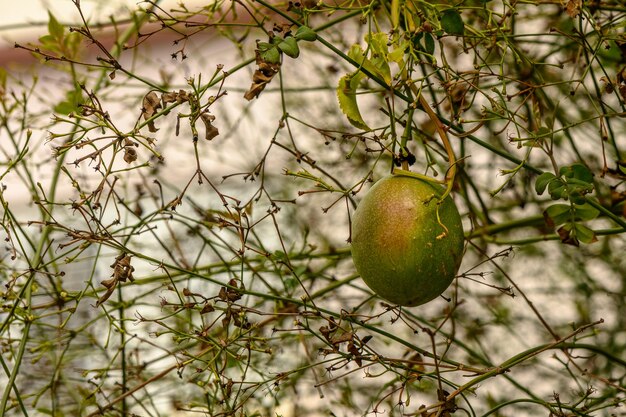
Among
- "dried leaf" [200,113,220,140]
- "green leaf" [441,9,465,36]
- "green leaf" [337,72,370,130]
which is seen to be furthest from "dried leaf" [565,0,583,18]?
"dried leaf" [200,113,220,140]

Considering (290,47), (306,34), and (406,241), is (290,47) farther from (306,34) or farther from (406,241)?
(406,241)

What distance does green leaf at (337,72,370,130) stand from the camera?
835mm

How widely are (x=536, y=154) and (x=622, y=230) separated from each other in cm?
109

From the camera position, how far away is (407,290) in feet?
2.56

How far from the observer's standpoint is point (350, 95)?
0.85 meters

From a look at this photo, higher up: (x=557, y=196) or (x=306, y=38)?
(x=306, y=38)

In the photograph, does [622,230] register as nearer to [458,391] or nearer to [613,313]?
[458,391]

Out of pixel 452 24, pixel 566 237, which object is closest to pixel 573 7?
pixel 452 24

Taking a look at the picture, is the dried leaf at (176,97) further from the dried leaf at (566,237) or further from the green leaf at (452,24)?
the dried leaf at (566,237)

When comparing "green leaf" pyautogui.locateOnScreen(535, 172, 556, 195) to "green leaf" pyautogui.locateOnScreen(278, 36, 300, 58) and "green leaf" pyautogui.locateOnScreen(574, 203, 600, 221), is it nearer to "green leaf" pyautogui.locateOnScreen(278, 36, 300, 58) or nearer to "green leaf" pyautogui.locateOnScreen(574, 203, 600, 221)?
"green leaf" pyautogui.locateOnScreen(574, 203, 600, 221)

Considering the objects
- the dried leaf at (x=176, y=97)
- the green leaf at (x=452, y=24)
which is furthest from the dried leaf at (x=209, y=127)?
the green leaf at (x=452, y=24)

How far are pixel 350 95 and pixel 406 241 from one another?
15 centimetres

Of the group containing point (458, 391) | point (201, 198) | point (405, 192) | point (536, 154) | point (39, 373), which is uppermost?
point (201, 198)

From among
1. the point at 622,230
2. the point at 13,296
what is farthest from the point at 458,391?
the point at 13,296
